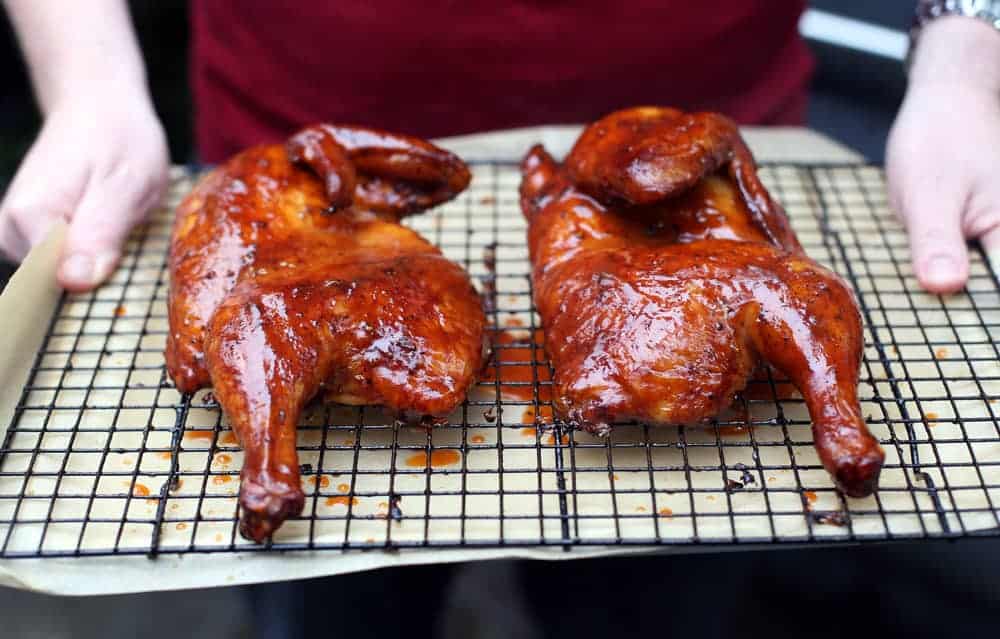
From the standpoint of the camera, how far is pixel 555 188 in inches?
107

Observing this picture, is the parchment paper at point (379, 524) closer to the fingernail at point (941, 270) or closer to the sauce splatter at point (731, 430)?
the sauce splatter at point (731, 430)

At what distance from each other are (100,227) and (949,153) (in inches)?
115

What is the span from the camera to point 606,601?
10.9 ft

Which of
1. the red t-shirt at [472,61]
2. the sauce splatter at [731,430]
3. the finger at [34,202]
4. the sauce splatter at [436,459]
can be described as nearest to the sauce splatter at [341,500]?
the sauce splatter at [436,459]

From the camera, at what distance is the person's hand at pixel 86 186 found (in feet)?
9.30

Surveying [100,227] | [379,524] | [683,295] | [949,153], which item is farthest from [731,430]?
[100,227]

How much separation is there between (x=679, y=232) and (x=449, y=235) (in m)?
0.94

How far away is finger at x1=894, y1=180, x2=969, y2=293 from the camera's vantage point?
8.91 ft

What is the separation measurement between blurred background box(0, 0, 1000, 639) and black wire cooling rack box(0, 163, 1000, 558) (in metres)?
→ 0.78

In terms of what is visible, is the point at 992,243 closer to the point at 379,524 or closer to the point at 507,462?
the point at 507,462

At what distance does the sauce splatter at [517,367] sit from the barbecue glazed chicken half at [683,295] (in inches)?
7.4

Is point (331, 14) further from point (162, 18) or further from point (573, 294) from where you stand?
point (162, 18)

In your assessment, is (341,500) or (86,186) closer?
(341,500)

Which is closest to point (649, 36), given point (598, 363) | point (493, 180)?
point (493, 180)
